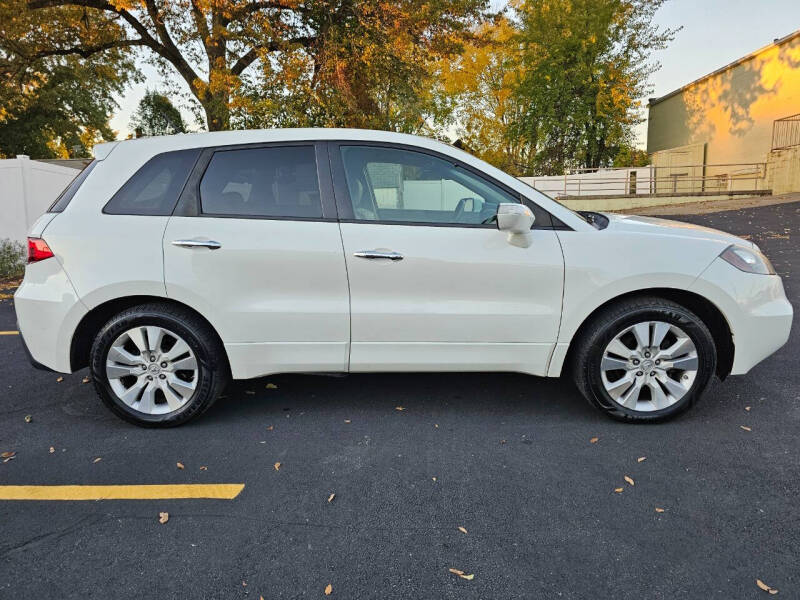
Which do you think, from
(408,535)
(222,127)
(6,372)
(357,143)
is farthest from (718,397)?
(222,127)

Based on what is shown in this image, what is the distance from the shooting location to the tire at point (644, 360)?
333cm

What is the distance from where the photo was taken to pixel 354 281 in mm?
3289

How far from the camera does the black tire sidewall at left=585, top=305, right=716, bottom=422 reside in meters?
3.32

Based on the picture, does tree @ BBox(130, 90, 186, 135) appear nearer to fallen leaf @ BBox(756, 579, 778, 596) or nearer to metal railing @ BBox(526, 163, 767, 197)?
metal railing @ BBox(526, 163, 767, 197)

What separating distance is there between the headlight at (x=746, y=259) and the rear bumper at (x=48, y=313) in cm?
391

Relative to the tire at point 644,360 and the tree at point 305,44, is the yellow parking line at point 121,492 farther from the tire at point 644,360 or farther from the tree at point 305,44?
the tree at point 305,44

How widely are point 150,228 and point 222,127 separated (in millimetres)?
13903

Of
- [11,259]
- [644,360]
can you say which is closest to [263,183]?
[644,360]

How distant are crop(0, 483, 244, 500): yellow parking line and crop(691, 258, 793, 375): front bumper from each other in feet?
9.50

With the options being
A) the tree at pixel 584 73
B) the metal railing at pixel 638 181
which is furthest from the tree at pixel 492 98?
the metal railing at pixel 638 181

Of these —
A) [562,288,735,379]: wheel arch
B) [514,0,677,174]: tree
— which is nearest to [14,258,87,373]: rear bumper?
[562,288,735,379]: wheel arch

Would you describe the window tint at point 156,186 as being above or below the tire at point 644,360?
above

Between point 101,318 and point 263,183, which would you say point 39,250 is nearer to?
point 101,318

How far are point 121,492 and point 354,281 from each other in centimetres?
163
